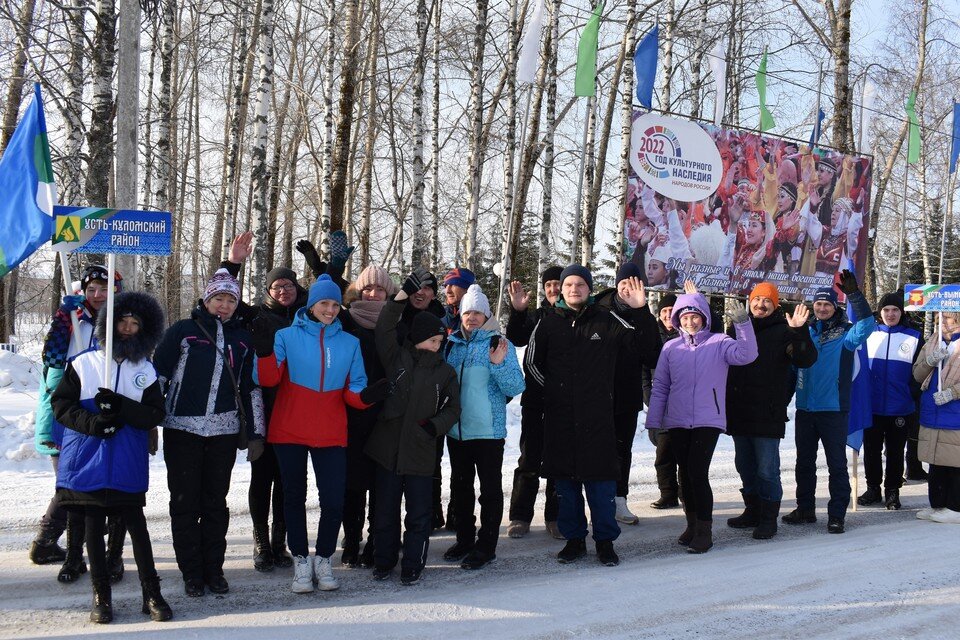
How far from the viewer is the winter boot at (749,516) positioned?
6820mm

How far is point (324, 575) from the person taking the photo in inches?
197

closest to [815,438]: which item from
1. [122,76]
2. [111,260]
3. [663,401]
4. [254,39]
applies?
[663,401]

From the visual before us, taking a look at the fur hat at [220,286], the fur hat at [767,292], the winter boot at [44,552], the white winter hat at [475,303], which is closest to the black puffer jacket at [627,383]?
the fur hat at [767,292]

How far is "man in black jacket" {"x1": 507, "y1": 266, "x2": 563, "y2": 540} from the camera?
641 centimetres

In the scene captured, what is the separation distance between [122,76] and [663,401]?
6.69 m

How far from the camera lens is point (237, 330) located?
5.02 m

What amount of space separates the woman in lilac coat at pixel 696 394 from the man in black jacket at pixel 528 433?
93cm

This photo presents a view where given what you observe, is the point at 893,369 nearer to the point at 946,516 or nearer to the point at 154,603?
the point at 946,516

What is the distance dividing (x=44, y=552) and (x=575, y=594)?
355cm

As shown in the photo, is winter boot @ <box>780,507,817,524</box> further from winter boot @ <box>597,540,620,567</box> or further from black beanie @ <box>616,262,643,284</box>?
black beanie @ <box>616,262,643,284</box>

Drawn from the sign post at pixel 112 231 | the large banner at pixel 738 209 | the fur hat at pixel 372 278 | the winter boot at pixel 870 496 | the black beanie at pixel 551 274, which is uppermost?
the large banner at pixel 738 209

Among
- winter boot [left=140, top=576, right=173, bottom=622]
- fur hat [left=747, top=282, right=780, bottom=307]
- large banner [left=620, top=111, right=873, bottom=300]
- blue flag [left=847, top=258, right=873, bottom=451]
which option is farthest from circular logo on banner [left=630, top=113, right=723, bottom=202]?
winter boot [left=140, top=576, right=173, bottom=622]

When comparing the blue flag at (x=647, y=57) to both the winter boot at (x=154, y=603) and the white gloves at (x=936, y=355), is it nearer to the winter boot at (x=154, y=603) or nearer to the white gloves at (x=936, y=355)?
the white gloves at (x=936, y=355)

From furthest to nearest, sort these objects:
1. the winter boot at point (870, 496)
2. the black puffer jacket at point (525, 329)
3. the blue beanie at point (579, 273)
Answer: the winter boot at point (870, 496), the black puffer jacket at point (525, 329), the blue beanie at point (579, 273)
